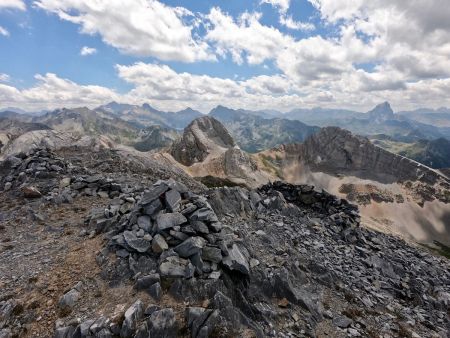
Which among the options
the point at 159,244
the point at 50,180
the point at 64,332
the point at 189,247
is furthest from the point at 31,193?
the point at 189,247

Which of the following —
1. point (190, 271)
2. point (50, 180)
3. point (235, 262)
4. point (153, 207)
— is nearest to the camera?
point (190, 271)

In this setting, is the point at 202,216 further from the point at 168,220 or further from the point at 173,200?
the point at 173,200

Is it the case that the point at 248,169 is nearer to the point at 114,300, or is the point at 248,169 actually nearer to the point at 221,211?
the point at 221,211

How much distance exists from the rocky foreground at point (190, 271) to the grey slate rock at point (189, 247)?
0.21 feet

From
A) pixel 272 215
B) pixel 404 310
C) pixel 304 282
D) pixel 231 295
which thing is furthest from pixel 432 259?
pixel 231 295

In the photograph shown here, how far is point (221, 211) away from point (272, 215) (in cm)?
593

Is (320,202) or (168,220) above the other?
(168,220)

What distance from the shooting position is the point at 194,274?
15531 mm

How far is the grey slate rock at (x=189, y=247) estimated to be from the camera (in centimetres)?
1616

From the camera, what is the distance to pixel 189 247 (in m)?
16.2

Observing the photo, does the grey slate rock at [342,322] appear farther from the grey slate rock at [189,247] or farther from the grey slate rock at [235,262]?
the grey slate rock at [189,247]

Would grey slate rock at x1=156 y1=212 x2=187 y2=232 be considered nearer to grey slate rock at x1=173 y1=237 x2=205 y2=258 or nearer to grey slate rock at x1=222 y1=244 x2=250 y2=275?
grey slate rock at x1=173 y1=237 x2=205 y2=258

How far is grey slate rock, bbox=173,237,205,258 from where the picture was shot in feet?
53.0

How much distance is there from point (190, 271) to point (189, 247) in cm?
144
